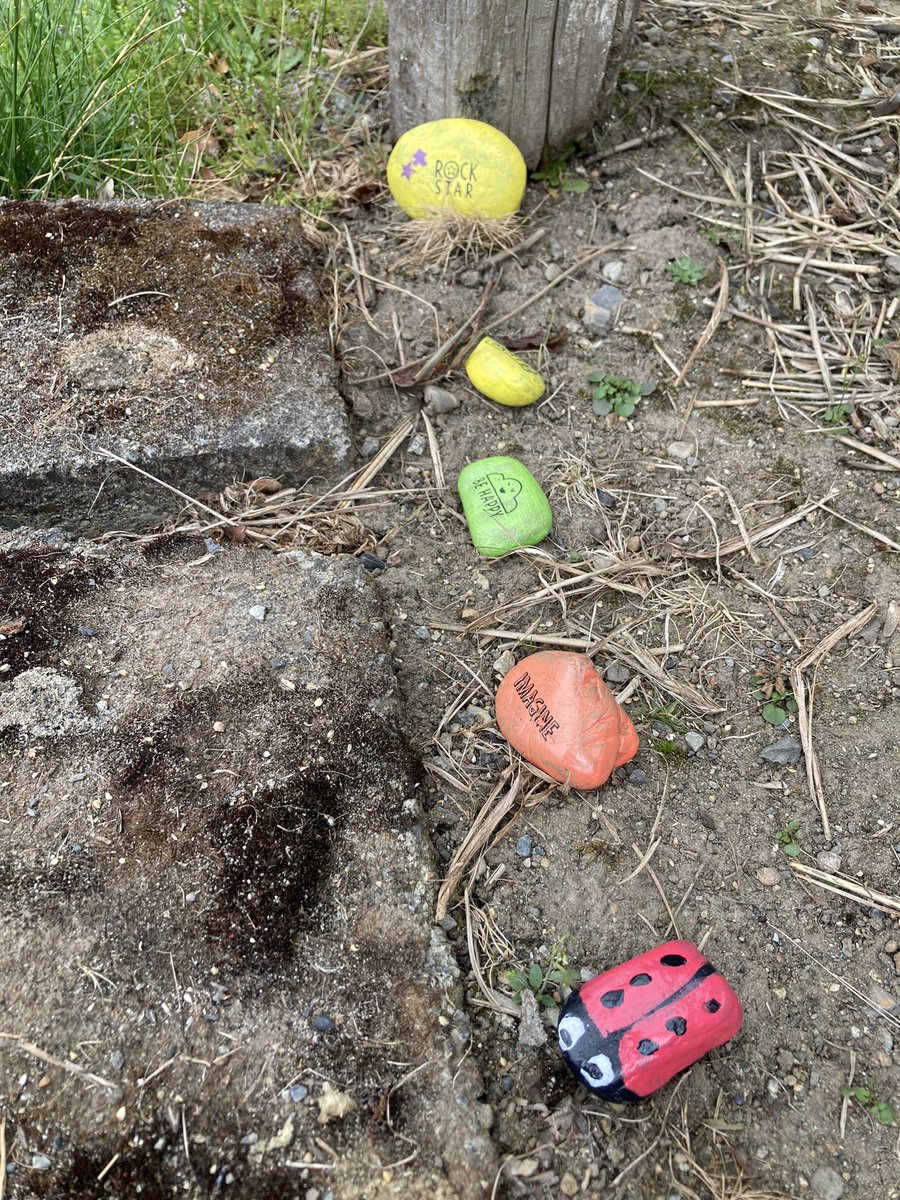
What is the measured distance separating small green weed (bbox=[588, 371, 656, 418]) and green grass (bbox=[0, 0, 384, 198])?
126cm

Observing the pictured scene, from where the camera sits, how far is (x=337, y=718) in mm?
1972

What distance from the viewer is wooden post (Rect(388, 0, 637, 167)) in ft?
8.41

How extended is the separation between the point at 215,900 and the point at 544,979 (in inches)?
25.6

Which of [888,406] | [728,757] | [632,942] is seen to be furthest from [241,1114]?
[888,406]

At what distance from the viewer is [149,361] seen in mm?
2410

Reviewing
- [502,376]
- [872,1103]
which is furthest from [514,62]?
[872,1103]

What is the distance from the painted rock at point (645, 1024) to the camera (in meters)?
1.55

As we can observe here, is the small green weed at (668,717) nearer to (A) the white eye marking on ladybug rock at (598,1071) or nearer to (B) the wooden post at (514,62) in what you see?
(A) the white eye marking on ladybug rock at (598,1071)

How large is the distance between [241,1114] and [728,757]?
1.22 meters

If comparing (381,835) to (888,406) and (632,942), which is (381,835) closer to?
(632,942)

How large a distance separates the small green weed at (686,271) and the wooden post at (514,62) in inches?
22.0

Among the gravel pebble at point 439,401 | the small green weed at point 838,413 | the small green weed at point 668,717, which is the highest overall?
the small green weed at point 838,413

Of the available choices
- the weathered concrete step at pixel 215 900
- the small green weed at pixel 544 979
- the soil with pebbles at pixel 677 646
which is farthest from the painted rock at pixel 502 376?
the small green weed at pixel 544 979

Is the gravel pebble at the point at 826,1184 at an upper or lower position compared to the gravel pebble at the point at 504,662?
lower
